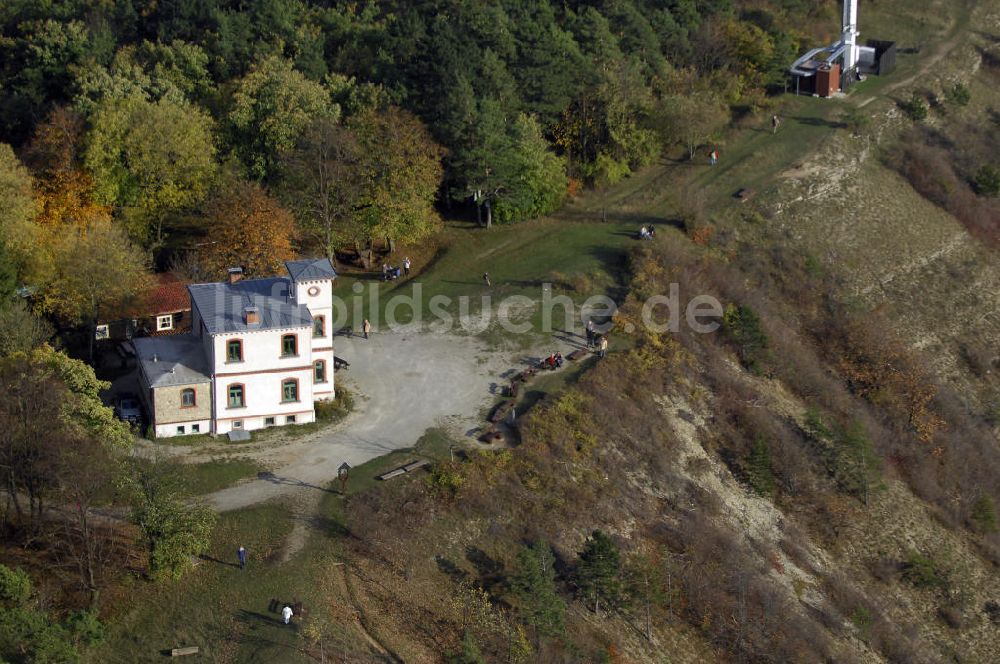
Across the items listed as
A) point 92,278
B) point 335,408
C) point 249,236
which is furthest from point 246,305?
point 249,236

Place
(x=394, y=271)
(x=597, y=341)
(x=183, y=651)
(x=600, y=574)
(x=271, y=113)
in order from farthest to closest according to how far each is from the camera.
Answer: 1. (x=271, y=113)
2. (x=394, y=271)
3. (x=597, y=341)
4. (x=600, y=574)
5. (x=183, y=651)

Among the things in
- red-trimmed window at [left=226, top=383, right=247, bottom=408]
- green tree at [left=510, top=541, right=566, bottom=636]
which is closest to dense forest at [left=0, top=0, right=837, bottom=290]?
red-trimmed window at [left=226, top=383, right=247, bottom=408]

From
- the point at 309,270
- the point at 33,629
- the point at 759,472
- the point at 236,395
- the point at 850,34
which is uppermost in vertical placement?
the point at 850,34

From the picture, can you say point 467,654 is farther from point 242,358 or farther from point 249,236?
point 249,236

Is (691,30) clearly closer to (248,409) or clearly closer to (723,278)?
(723,278)

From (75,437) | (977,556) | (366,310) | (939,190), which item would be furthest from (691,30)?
(75,437)
